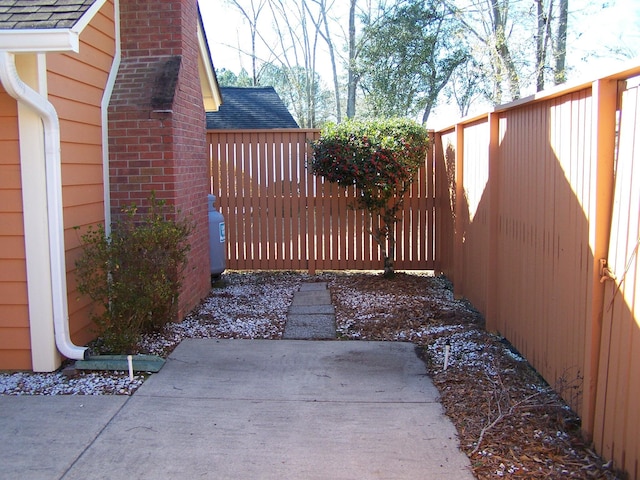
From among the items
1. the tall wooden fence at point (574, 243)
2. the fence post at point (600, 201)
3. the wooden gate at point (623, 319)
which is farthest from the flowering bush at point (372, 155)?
the wooden gate at point (623, 319)

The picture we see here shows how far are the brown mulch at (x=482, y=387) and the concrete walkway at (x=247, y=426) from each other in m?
0.17

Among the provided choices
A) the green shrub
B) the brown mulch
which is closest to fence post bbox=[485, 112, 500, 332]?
the brown mulch

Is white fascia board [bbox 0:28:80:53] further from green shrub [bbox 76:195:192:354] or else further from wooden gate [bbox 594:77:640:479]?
wooden gate [bbox 594:77:640:479]

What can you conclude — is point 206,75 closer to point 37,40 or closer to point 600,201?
point 37,40

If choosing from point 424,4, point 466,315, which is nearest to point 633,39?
point 424,4

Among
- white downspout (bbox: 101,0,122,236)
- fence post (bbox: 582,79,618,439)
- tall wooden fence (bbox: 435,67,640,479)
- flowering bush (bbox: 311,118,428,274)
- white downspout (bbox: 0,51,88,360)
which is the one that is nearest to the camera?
tall wooden fence (bbox: 435,67,640,479)

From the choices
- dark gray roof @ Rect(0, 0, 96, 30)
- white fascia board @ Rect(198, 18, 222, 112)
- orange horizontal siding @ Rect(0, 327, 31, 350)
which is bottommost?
orange horizontal siding @ Rect(0, 327, 31, 350)

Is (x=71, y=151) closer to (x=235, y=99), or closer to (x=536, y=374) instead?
(x=536, y=374)

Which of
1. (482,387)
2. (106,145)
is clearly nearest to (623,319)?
(482,387)

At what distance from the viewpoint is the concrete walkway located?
364cm

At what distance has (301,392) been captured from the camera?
15.8 ft

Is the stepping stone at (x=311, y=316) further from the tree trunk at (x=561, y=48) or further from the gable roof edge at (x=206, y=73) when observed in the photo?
the tree trunk at (x=561, y=48)

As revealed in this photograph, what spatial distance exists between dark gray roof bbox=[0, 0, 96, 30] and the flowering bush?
14.2 ft

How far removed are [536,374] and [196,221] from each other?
412cm
